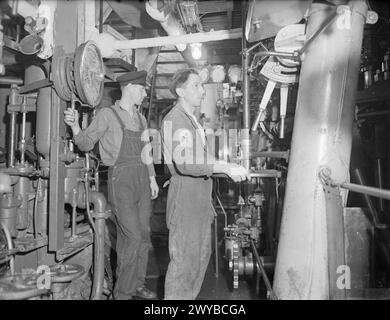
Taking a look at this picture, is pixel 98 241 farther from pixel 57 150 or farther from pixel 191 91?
pixel 191 91

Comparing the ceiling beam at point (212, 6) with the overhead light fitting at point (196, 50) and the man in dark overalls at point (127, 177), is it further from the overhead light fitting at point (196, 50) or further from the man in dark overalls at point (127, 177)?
the man in dark overalls at point (127, 177)

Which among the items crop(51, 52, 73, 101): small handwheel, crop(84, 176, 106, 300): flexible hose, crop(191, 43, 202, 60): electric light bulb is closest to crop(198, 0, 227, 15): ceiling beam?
crop(191, 43, 202, 60): electric light bulb

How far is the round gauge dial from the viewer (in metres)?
Answer: 2.45

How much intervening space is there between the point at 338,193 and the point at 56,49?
2564 millimetres

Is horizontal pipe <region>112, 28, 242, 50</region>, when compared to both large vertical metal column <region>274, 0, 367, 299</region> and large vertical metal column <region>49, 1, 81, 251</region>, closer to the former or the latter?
large vertical metal column <region>49, 1, 81, 251</region>

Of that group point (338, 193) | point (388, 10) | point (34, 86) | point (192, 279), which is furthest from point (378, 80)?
point (34, 86)

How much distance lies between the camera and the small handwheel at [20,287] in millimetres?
1981

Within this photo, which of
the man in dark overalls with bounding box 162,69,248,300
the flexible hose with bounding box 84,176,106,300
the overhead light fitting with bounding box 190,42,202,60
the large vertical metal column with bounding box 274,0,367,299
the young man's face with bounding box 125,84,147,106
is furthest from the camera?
the overhead light fitting with bounding box 190,42,202,60

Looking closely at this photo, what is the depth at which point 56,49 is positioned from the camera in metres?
2.58

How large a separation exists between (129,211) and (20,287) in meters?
1.12

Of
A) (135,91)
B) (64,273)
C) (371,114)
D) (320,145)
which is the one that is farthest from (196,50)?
(64,273)

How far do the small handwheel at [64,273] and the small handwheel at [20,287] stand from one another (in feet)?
0.51

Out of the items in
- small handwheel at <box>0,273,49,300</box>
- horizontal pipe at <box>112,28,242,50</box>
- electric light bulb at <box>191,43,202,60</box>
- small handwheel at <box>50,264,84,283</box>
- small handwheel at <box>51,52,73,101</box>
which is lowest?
small handwheel at <box>50,264,84,283</box>

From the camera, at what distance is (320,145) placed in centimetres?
194
